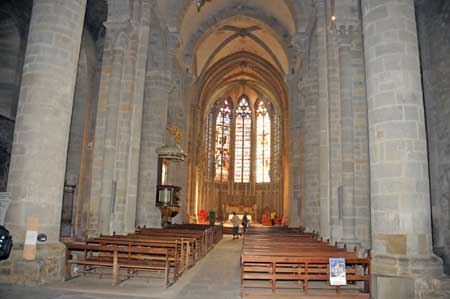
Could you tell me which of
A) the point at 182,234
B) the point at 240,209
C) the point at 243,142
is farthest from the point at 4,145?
the point at 243,142

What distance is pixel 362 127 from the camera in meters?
10.8

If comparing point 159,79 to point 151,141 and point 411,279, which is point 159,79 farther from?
point 411,279

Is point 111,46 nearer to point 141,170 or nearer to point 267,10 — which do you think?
point 141,170

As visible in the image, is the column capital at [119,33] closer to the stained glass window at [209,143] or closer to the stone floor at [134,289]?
the stone floor at [134,289]

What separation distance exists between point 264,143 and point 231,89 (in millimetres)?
6887

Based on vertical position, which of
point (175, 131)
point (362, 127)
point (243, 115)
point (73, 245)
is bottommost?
point (73, 245)

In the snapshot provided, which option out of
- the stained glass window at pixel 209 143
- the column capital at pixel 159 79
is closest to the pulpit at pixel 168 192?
the column capital at pixel 159 79

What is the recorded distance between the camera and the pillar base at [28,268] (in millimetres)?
6754

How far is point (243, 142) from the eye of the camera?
130 ft

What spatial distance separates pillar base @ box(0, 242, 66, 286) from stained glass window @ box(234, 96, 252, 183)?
32271 mm

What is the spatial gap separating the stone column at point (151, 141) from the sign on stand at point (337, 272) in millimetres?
9942

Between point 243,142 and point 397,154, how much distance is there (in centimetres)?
3317

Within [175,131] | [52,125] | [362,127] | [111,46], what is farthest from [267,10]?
[52,125]

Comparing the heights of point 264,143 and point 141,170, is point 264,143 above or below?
above
